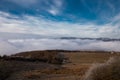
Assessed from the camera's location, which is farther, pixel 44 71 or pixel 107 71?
pixel 44 71

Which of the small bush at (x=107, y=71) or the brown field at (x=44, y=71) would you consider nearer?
the small bush at (x=107, y=71)

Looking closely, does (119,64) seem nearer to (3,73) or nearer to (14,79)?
(14,79)

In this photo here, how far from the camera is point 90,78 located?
22094 mm

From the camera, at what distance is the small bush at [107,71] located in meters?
21.1

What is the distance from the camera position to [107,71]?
70.4 feet

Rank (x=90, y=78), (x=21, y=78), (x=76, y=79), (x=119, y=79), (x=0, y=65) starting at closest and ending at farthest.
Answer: (x=119, y=79) → (x=90, y=78) → (x=76, y=79) → (x=21, y=78) → (x=0, y=65)

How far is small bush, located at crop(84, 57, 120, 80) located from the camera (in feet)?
69.3

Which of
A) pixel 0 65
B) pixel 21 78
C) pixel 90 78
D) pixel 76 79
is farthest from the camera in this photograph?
pixel 0 65

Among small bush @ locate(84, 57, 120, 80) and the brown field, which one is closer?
small bush @ locate(84, 57, 120, 80)

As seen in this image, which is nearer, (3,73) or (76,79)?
(76,79)

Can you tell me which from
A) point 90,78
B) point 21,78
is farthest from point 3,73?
point 90,78

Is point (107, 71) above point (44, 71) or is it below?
above

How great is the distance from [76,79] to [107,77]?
23.8 feet

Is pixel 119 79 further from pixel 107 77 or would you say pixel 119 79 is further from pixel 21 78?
pixel 21 78
